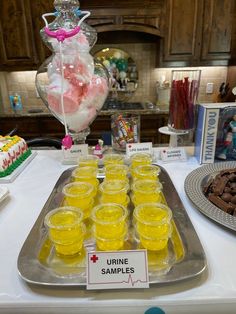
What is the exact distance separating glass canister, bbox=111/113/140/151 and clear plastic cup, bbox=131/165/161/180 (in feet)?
0.91

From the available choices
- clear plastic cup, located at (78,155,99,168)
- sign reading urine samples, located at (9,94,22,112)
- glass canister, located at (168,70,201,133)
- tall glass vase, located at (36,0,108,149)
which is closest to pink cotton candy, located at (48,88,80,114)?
tall glass vase, located at (36,0,108,149)

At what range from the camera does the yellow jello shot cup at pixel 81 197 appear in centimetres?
63

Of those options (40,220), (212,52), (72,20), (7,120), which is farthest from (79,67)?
(212,52)

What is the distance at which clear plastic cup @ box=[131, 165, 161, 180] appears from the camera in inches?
29.2

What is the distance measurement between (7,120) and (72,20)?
187 centimetres

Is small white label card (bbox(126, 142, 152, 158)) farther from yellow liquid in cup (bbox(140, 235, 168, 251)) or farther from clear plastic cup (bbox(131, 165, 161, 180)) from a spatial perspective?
yellow liquid in cup (bbox(140, 235, 168, 251))

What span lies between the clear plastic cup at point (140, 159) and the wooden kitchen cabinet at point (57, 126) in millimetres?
1517

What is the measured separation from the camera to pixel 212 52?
2.46 metres

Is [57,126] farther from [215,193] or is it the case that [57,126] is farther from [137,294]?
[137,294]

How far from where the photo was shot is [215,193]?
2.21 feet

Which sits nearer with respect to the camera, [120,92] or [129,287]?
[129,287]

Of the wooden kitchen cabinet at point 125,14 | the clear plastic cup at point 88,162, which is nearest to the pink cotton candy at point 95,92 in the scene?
the clear plastic cup at point 88,162

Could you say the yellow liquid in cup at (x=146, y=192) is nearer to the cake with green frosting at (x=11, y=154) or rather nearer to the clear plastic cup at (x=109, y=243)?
the clear plastic cup at (x=109, y=243)

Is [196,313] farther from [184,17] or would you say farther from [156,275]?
[184,17]
